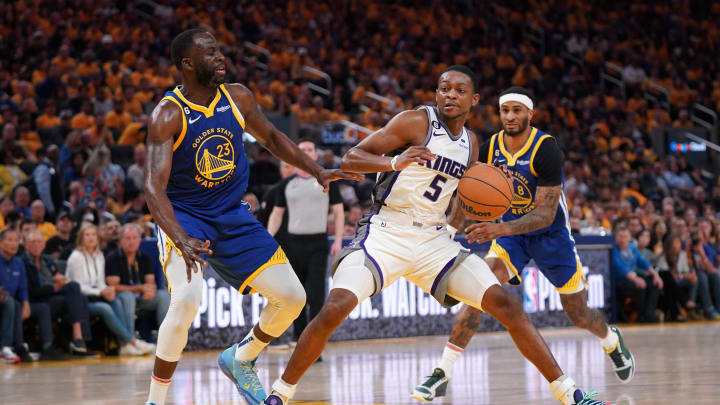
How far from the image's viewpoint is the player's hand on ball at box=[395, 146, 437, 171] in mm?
5703

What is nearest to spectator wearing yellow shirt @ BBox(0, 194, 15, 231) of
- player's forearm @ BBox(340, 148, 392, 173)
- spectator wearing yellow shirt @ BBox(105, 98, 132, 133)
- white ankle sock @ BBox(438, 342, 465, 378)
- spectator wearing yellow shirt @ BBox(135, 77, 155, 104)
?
spectator wearing yellow shirt @ BBox(105, 98, 132, 133)

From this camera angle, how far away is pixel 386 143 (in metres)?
6.08

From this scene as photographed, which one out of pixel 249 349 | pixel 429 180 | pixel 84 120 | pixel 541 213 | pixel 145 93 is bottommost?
pixel 249 349

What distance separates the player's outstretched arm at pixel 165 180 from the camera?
17.9ft

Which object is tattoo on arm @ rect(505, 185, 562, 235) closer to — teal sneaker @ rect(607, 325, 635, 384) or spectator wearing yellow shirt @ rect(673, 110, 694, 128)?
teal sneaker @ rect(607, 325, 635, 384)

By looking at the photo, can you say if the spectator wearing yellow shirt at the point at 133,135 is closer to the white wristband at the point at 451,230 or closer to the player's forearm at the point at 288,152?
the player's forearm at the point at 288,152

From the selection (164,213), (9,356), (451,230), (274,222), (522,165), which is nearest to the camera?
(164,213)

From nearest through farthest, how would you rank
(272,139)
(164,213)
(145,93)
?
(164,213) < (272,139) < (145,93)

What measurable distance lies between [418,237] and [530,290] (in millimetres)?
8180

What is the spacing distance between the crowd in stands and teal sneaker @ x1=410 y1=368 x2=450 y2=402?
16.3 feet

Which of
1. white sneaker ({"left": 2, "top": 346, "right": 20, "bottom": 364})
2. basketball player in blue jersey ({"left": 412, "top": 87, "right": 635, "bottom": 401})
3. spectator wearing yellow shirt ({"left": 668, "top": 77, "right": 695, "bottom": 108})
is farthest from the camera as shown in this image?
spectator wearing yellow shirt ({"left": 668, "top": 77, "right": 695, "bottom": 108})

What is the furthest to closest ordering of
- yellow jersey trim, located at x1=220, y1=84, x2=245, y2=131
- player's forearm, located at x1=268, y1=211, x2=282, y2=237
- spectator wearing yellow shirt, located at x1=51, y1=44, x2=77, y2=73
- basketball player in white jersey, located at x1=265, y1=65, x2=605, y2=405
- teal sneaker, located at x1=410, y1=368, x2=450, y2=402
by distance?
spectator wearing yellow shirt, located at x1=51, y1=44, x2=77, y2=73 → player's forearm, located at x1=268, y1=211, x2=282, y2=237 → teal sneaker, located at x1=410, y1=368, x2=450, y2=402 → yellow jersey trim, located at x1=220, y1=84, x2=245, y2=131 → basketball player in white jersey, located at x1=265, y1=65, x2=605, y2=405

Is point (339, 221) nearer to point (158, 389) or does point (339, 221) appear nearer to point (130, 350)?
point (130, 350)

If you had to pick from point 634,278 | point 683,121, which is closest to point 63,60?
point 634,278
